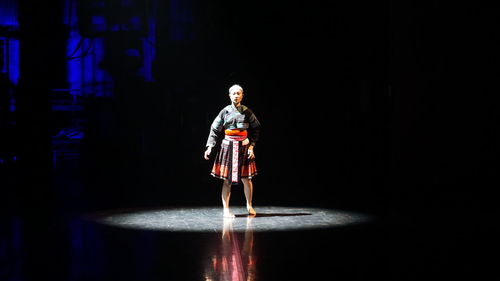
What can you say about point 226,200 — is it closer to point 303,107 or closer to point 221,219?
point 221,219

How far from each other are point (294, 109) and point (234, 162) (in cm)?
347

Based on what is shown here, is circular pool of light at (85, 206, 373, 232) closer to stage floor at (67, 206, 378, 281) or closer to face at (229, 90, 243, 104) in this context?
stage floor at (67, 206, 378, 281)

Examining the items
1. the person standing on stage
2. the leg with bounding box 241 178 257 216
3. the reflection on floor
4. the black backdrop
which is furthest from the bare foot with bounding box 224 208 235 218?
the black backdrop

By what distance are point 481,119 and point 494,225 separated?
204 cm

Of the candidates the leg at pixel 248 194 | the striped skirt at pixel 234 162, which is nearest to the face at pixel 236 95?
the striped skirt at pixel 234 162

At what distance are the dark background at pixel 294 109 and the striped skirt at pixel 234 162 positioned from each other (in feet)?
3.46

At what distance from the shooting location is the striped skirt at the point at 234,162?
17.7 feet

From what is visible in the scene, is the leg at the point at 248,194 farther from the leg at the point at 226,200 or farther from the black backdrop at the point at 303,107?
the black backdrop at the point at 303,107

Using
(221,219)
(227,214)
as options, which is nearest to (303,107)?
(227,214)

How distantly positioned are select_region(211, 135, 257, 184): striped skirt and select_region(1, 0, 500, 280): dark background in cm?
106

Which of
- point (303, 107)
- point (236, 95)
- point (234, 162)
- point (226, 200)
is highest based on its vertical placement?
point (303, 107)

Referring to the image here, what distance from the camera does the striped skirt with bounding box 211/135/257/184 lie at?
5395 mm

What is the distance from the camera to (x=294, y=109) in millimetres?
8703

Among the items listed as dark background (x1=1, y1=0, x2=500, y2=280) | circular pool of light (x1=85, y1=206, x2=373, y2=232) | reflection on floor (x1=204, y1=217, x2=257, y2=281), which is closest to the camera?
reflection on floor (x1=204, y1=217, x2=257, y2=281)
